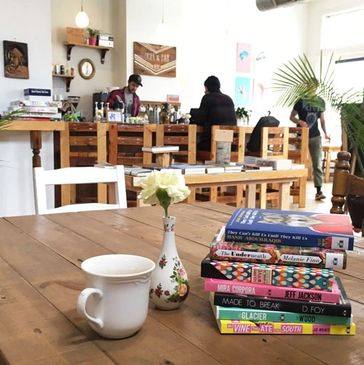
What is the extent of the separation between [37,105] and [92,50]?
3.85m

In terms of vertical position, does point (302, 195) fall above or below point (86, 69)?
below

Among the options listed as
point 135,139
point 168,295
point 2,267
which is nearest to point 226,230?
point 168,295

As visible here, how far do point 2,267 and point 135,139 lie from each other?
11.7 ft

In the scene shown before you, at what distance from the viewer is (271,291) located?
2.40 feet

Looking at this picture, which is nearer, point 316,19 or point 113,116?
point 113,116

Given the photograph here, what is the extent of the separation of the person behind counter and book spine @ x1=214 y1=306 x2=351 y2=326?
18.5ft

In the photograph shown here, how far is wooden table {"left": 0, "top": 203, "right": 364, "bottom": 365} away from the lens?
0.63 meters

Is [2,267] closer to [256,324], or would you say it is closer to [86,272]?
[86,272]

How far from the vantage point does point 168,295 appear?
78cm

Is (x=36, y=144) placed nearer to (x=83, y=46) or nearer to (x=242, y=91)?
(x=83, y=46)

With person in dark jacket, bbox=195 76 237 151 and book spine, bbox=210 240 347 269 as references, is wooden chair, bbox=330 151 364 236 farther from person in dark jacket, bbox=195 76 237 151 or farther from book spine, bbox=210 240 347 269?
person in dark jacket, bbox=195 76 237 151

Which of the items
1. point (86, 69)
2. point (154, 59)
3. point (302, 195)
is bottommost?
point (302, 195)

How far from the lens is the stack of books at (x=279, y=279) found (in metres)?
0.71

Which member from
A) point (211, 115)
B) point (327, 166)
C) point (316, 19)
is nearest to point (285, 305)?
point (211, 115)
